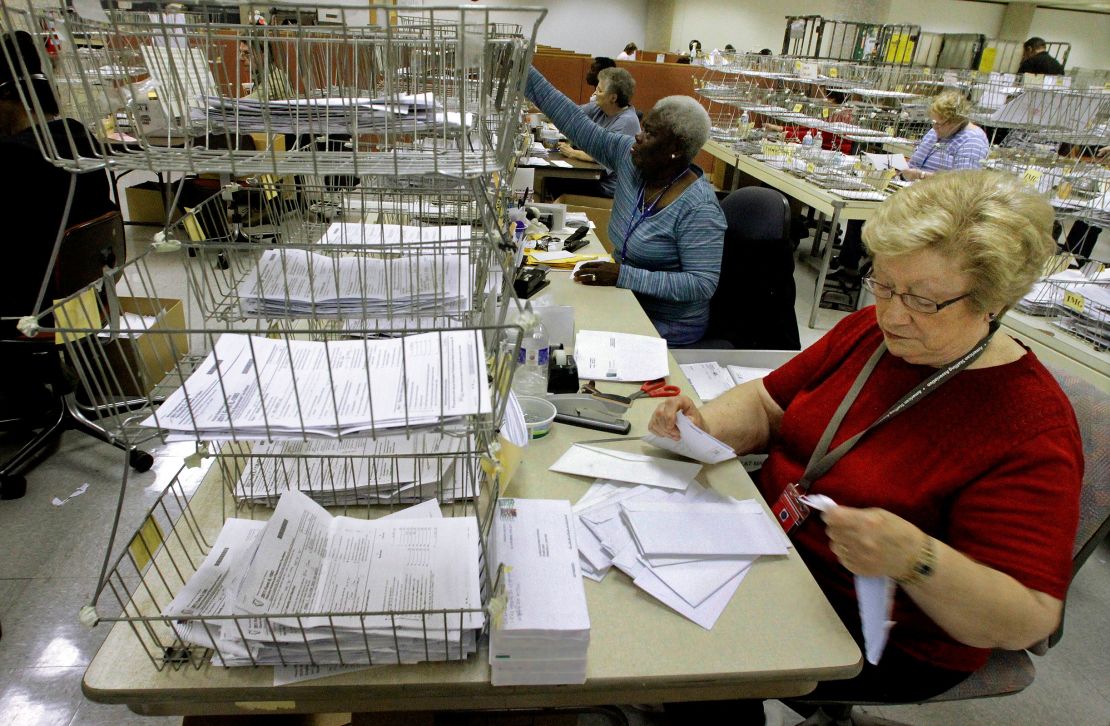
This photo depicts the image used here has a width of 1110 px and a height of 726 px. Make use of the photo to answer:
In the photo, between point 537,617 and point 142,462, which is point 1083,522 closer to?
point 537,617

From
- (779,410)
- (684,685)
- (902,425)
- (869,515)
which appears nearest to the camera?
(684,685)

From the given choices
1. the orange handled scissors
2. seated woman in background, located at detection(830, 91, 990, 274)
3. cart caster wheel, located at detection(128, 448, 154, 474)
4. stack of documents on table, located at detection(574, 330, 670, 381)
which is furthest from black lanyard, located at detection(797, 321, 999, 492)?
seated woman in background, located at detection(830, 91, 990, 274)

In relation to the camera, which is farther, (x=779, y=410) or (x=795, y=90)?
(x=795, y=90)

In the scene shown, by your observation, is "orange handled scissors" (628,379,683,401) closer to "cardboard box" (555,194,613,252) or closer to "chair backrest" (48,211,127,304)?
"chair backrest" (48,211,127,304)

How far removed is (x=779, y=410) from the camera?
1.49 m

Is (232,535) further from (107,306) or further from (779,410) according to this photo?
(779,410)

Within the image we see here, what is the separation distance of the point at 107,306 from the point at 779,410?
129 centimetres

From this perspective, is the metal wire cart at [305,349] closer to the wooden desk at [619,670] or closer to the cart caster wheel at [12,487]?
the wooden desk at [619,670]

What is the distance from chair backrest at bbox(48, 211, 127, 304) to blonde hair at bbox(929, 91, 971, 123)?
14.5 feet

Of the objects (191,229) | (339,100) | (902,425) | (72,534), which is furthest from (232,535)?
(72,534)

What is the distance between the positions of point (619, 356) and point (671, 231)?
76 centimetres

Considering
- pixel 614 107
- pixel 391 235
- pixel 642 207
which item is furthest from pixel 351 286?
pixel 614 107

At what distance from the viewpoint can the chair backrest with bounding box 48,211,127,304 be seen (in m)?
1.79

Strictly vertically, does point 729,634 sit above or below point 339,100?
below
